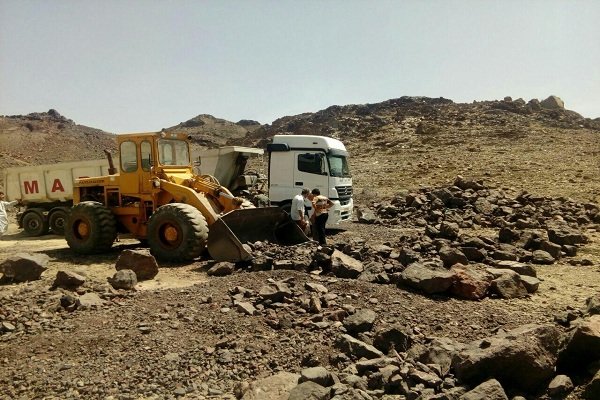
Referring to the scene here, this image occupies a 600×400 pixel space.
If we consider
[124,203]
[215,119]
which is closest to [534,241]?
[124,203]

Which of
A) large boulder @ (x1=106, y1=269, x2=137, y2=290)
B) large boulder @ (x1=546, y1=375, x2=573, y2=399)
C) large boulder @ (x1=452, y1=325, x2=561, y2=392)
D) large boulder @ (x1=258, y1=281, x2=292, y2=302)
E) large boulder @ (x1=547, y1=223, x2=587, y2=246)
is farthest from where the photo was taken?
large boulder @ (x1=547, y1=223, x2=587, y2=246)

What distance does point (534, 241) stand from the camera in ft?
32.5

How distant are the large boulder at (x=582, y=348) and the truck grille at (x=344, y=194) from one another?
29.9 feet

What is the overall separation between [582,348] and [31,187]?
58.5 feet

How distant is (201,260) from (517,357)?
21.6 feet

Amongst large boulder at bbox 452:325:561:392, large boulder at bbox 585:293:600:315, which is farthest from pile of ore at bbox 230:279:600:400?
large boulder at bbox 585:293:600:315

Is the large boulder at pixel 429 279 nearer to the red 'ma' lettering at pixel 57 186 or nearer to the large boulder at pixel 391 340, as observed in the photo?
the large boulder at pixel 391 340

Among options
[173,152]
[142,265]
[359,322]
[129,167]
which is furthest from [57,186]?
[359,322]

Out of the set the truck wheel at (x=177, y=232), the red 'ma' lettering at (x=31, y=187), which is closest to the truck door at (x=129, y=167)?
the truck wheel at (x=177, y=232)

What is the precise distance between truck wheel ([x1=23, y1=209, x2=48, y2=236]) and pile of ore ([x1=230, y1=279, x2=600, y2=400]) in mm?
14346

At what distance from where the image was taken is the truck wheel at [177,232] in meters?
8.70

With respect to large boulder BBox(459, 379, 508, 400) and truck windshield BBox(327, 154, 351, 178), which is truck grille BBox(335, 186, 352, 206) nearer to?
truck windshield BBox(327, 154, 351, 178)

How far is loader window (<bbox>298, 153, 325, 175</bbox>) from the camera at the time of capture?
41.3 feet

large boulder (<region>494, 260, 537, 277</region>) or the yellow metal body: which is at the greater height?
the yellow metal body
